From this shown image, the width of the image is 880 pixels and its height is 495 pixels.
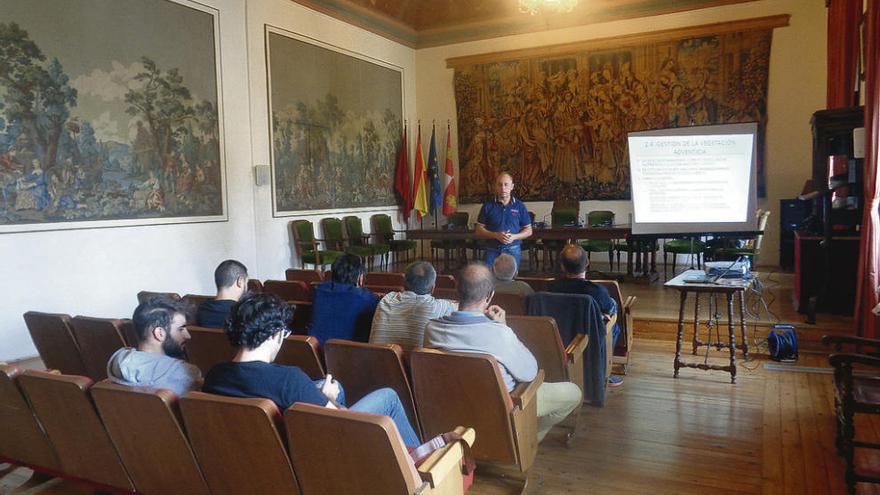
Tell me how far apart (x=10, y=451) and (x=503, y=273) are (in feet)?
9.81

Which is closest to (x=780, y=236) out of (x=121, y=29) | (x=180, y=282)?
(x=180, y=282)

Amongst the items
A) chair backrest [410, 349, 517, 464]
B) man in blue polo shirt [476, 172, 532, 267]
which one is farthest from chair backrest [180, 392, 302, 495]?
man in blue polo shirt [476, 172, 532, 267]

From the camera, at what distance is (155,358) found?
248 centimetres

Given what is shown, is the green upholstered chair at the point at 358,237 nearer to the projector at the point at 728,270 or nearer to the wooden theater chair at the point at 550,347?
the projector at the point at 728,270

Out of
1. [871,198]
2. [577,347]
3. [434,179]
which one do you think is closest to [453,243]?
[434,179]

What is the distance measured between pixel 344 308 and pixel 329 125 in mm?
6887

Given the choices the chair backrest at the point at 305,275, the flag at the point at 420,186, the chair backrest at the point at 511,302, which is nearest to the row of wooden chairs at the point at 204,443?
the chair backrest at the point at 511,302

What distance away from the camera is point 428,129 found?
1234cm

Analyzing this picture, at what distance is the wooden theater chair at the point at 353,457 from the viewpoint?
180 cm

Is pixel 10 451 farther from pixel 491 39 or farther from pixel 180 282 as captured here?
pixel 491 39

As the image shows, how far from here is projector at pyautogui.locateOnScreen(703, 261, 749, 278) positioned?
4.80 m

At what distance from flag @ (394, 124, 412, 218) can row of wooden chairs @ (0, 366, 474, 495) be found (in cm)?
927

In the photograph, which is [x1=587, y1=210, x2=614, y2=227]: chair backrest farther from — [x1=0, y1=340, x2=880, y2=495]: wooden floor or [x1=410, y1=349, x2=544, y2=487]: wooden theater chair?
[x1=410, y1=349, x2=544, y2=487]: wooden theater chair

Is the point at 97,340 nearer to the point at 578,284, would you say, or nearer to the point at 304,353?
the point at 304,353
